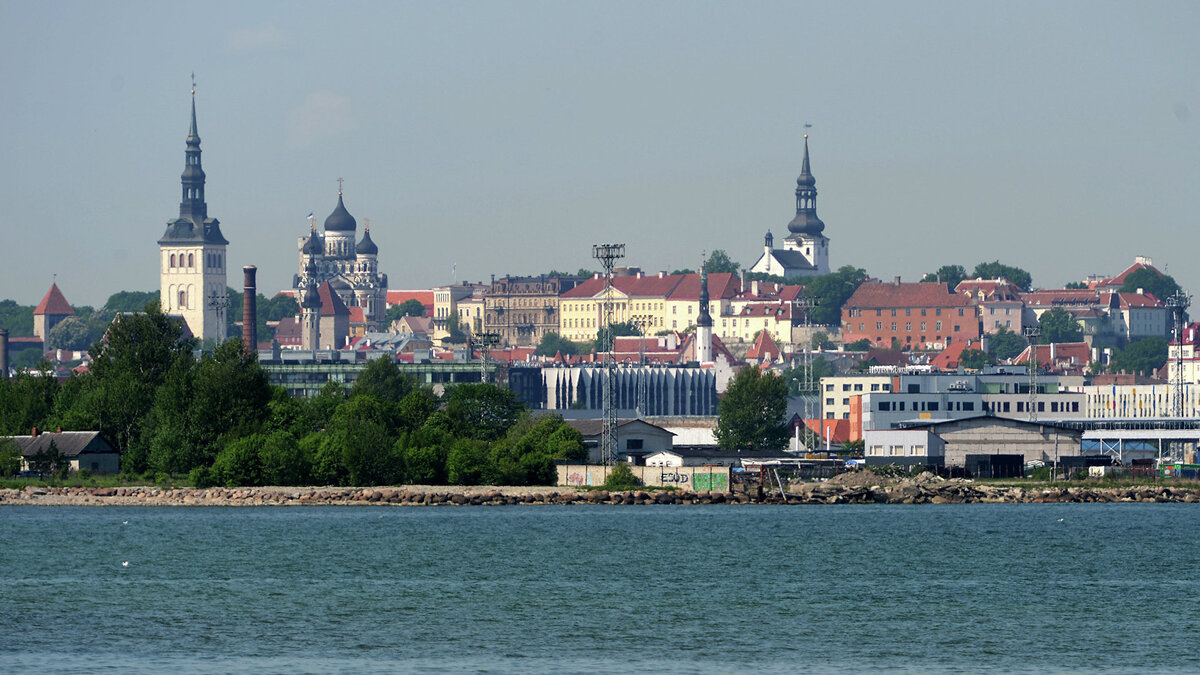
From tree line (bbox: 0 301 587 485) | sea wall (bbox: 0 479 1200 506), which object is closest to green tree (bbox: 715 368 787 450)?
tree line (bbox: 0 301 587 485)

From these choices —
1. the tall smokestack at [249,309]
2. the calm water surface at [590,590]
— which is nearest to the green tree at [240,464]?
the calm water surface at [590,590]

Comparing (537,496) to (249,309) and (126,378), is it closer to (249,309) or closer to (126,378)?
(126,378)

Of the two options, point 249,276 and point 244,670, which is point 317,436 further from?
point 249,276

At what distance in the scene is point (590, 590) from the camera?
50.0 m

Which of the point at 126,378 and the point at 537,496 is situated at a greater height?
the point at 126,378

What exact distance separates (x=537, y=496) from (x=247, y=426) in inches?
434

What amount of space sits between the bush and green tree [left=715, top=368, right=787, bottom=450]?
2598 cm

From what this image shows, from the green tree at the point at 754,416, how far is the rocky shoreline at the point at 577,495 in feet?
73.8

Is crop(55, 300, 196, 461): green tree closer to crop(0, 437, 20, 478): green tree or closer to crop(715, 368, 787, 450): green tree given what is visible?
crop(0, 437, 20, 478): green tree

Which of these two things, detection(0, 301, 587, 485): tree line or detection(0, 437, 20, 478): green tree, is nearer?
detection(0, 301, 587, 485): tree line

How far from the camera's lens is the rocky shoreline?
7556cm

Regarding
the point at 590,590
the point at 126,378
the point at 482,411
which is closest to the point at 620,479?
the point at 482,411

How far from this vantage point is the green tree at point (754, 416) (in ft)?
352

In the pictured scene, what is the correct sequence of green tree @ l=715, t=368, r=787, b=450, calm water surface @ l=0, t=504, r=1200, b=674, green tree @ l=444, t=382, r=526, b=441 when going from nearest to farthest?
calm water surface @ l=0, t=504, r=1200, b=674, green tree @ l=444, t=382, r=526, b=441, green tree @ l=715, t=368, r=787, b=450
